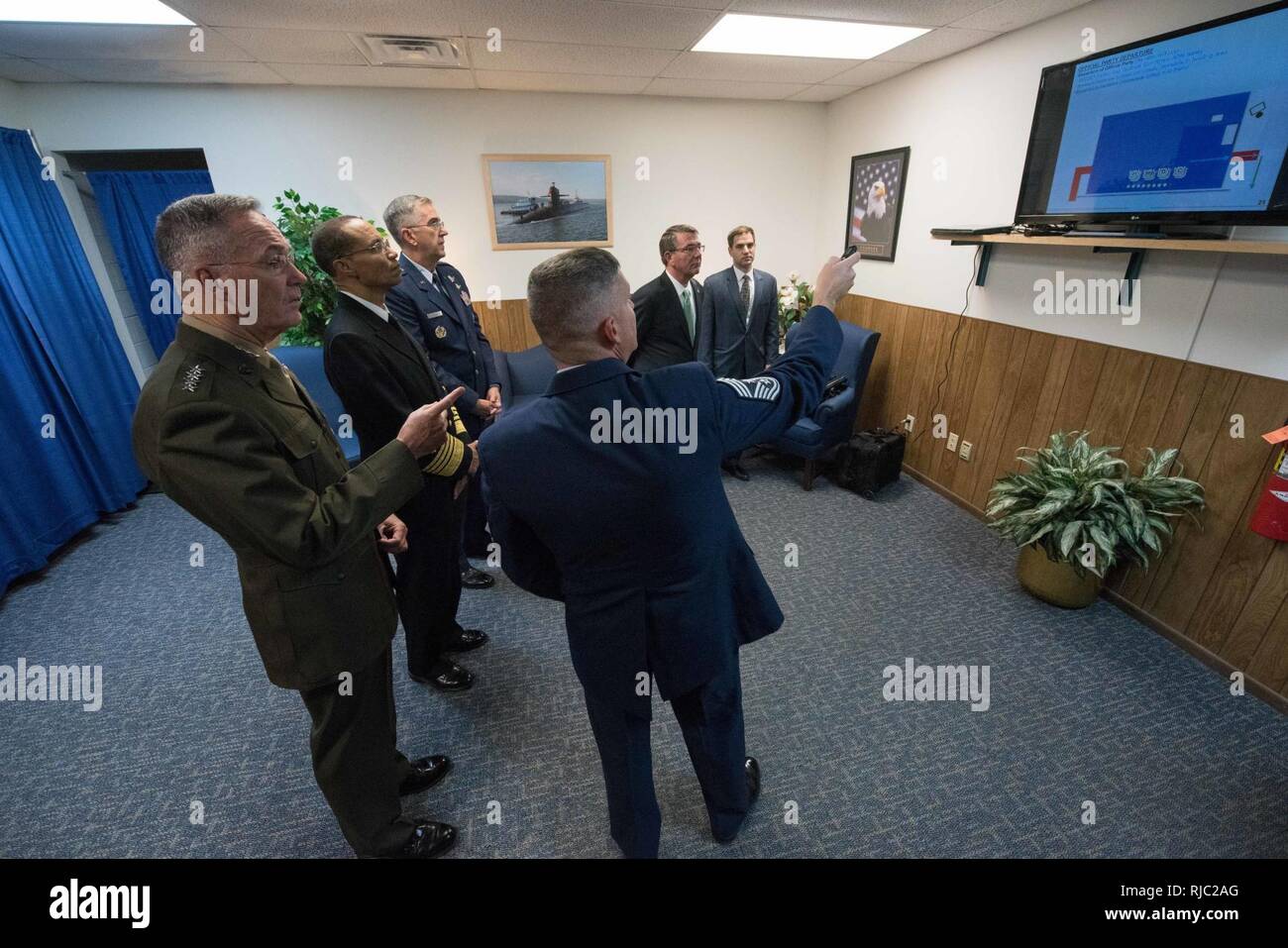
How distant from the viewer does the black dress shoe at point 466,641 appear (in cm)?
239

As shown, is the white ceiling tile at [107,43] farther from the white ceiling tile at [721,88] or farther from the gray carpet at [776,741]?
the gray carpet at [776,741]

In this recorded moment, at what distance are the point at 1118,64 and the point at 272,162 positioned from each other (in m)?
4.77

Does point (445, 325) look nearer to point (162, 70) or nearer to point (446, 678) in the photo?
point (446, 678)

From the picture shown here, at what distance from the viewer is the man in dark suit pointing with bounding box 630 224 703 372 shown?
124 inches

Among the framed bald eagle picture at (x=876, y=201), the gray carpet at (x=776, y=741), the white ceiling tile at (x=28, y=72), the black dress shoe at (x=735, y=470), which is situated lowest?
the gray carpet at (x=776, y=741)

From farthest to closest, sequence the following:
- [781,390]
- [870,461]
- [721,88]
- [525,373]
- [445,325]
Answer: [525,373] < [721,88] < [870,461] < [445,325] < [781,390]

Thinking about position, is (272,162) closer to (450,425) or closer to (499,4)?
(499,4)

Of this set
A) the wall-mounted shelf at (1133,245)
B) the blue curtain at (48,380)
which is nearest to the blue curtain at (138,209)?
the blue curtain at (48,380)

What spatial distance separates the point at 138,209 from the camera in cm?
377

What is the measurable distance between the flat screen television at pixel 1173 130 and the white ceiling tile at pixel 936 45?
57cm

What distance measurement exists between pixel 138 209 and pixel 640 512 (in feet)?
15.7

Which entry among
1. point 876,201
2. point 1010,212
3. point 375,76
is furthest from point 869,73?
point 375,76

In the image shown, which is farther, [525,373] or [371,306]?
[525,373]

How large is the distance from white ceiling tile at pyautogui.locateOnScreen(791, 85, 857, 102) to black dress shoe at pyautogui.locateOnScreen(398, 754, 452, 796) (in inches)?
179
